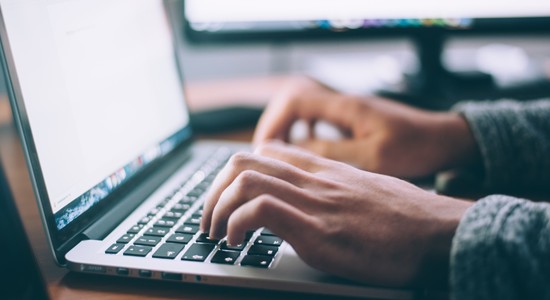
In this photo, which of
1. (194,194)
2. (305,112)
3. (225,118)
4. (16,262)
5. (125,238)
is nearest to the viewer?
(16,262)

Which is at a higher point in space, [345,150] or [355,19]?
[355,19]

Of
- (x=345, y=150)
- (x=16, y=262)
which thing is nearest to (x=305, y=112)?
(x=345, y=150)

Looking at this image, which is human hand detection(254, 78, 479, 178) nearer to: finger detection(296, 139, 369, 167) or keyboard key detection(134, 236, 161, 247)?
finger detection(296, 139, 369, 167)

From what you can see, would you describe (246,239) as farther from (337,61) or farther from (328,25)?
(337,61)

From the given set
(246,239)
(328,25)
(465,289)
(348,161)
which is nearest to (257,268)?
(246,239)

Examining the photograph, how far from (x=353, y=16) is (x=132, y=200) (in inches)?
19.2

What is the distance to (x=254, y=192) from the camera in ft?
1.33

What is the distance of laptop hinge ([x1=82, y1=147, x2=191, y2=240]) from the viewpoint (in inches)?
18.4

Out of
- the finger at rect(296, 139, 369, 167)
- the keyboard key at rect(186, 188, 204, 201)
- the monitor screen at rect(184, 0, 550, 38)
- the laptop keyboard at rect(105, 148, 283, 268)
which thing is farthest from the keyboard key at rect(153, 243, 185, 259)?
the monitor screen at rect(184, 0, 550, 38)

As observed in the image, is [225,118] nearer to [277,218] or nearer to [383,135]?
[383,135]

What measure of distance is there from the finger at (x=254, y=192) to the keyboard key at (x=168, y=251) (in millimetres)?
44

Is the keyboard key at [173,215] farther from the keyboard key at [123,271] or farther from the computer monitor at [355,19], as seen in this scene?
the computer monitor at [355,19]

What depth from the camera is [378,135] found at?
2.11ft

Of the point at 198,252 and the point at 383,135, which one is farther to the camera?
the point at 383,135
